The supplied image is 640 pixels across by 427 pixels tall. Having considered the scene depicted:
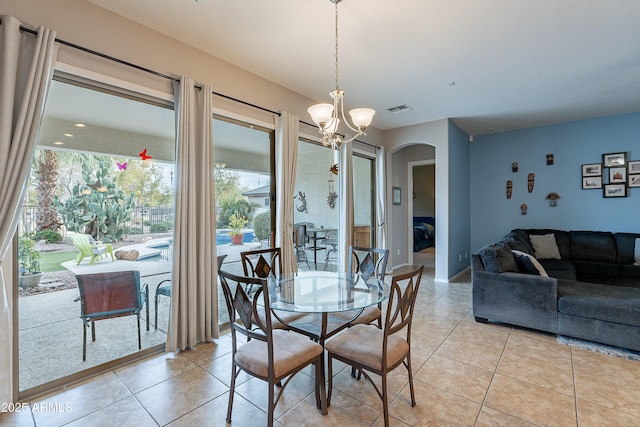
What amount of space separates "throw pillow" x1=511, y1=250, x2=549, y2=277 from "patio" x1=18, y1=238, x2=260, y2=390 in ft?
12.9

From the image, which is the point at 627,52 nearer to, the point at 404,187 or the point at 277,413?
the point at 404,187

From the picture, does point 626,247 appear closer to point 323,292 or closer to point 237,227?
point 323,292

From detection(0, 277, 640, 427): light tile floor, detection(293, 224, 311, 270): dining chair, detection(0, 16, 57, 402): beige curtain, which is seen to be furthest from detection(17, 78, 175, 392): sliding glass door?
detection(293, 224, 311, 270): dining chair

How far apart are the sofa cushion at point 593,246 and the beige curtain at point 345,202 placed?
12.9 feet

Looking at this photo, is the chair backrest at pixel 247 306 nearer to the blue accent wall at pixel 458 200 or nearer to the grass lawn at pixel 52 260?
the grass lawn at pixel 52 260

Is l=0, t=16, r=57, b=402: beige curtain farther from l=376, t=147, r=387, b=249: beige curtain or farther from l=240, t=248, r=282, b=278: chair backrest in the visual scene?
l=376, t=147, r=387, b=249: beige curtain

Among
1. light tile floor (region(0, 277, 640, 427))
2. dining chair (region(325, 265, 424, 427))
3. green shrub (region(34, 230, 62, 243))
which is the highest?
green shrub (region(34, 230, 62, 243))

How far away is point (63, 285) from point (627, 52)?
574cm

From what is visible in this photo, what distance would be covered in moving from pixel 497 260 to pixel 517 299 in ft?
1.48

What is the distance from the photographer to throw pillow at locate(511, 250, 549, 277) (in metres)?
3.34

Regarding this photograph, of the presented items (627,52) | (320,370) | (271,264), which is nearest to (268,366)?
(320,370)

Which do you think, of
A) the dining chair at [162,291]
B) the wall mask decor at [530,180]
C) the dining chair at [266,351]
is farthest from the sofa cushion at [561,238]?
the dining chair at [162,291]

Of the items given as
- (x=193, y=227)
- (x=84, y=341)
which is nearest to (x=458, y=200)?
(x=193, y=227)

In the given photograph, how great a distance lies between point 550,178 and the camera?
18.8 ft
